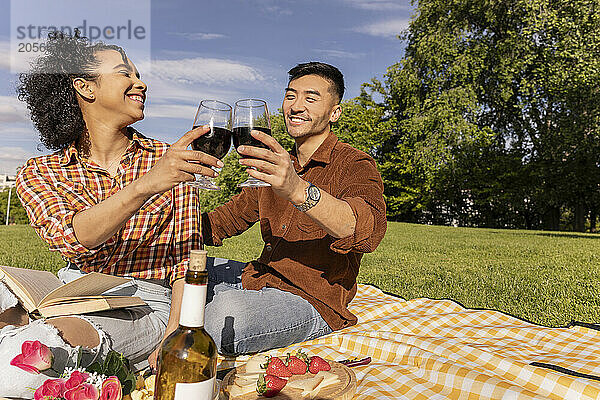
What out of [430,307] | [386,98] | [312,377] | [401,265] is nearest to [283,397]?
[312,377]

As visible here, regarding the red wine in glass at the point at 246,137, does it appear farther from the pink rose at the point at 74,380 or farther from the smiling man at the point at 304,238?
the pink rose at the point at 74,380

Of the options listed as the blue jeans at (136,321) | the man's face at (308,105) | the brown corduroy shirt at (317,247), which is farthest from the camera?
the man's face at (308,105)

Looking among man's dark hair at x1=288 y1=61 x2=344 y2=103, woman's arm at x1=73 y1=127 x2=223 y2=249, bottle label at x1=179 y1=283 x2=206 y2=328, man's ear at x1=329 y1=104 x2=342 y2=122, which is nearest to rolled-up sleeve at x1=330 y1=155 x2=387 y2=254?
man's ear at x1=329 y1=104 x2=342 y2=122

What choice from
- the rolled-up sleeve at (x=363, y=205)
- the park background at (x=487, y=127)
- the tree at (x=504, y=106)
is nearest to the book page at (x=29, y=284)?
the rolled-up sleeve at (x=363, y=205)

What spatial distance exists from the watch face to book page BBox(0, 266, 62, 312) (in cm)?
124

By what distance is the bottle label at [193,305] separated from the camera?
142 centimetres

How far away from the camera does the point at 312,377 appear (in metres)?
1.98

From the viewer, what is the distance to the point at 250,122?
2.06 meters

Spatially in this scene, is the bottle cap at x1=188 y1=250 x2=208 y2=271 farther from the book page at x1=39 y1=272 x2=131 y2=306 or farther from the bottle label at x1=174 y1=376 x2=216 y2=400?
the book page at x1=39 y1=272 x2=131 y2=306

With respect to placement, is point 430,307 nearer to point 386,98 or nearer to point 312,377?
point 312,377

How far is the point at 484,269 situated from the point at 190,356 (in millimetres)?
7722

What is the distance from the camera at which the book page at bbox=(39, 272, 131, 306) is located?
6.96 feet

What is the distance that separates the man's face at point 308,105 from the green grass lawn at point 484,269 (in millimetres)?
3114

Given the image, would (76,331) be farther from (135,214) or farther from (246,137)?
(246,137)
